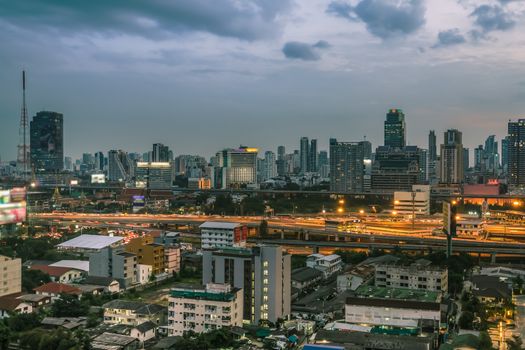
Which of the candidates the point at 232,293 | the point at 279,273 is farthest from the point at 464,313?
the point at 232,293

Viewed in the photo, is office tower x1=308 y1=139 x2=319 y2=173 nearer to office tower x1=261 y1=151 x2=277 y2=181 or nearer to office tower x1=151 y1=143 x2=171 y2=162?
office tower x1=261 y1=151 x2=277 y2=181

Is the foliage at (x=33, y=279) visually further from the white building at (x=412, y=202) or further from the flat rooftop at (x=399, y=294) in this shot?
the white building at (x=412, y=202)

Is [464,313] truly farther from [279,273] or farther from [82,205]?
[82,205]

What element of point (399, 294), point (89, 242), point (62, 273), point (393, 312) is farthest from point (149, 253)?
point (393, 312)

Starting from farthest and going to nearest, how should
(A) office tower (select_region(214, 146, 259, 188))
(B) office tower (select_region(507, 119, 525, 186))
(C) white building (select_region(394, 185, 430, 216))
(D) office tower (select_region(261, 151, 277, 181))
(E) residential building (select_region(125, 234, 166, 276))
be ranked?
(D) office tower (select_region(261, 151, 277, 181))
(A) office tower (select_region(214, 146, 259, 188))
(B) office tower (select_region(507, 119, 525, 186))
(C) white building (select_region(394, 185, 430, 216))
(E) residential building (select_region(125, 234, 166, 276))

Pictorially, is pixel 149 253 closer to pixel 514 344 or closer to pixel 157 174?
pixel 514 344

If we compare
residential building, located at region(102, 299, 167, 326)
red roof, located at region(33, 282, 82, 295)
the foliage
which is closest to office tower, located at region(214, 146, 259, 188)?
the foliage
